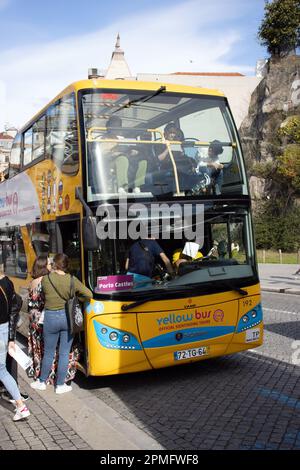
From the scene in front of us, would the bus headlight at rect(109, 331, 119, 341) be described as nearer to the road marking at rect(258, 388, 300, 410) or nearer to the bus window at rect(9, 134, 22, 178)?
the road marking at rect(258, 388, 300, 410)

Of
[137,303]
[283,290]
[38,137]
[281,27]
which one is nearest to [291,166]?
[281,27]

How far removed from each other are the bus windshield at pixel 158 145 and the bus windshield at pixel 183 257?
35cm

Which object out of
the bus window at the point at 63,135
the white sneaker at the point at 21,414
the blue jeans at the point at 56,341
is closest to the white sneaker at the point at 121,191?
the bus window at the point at 63,135

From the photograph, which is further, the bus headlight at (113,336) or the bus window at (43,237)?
the bus window at (43,237)

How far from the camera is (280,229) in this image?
36625 mm

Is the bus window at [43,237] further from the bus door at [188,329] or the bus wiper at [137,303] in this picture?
the bus door at [188,329]

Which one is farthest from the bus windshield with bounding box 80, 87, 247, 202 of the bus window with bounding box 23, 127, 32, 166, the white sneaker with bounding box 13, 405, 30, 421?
the bus window with bounding box 23, 127, 32, 166

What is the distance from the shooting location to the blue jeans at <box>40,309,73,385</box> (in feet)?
21.2

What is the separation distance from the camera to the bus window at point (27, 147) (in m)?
9.44

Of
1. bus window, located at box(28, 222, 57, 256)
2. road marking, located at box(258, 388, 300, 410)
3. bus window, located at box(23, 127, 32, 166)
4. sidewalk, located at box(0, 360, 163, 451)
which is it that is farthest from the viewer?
bus window, located at box(23, 127, 32, 166)

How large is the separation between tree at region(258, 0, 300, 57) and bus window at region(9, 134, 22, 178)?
37497mm

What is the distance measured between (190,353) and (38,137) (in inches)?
174

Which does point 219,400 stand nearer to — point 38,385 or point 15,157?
point 38,385
